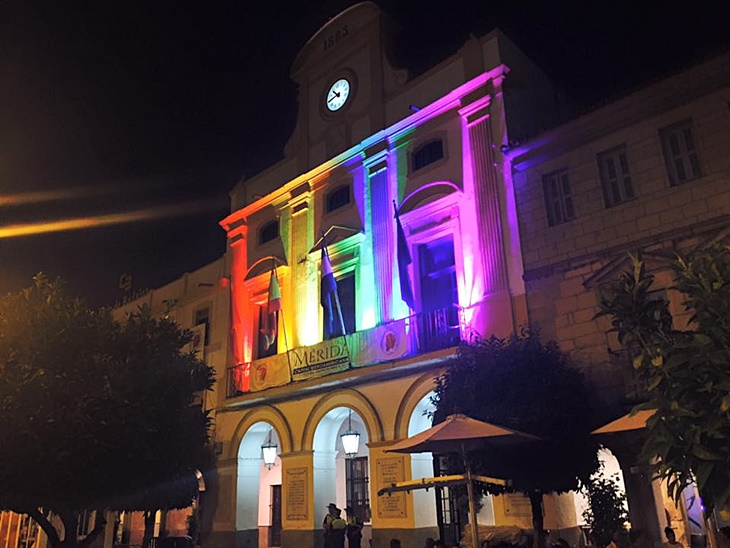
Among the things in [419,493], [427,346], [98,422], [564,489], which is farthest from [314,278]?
[564,489]

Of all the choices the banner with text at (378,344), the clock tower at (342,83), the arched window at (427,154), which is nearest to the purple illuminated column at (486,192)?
the arched window at (427,154)

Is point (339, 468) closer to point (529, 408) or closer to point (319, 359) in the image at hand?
point (319, 359)

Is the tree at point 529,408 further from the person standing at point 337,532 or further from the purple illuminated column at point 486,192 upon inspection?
the person standing at point 337,532

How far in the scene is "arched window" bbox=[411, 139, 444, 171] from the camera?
1639 cm

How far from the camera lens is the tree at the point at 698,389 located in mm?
4949

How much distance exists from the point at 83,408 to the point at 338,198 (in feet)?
31.1

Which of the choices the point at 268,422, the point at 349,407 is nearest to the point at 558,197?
the point at 349,407

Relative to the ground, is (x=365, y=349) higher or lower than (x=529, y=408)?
higher

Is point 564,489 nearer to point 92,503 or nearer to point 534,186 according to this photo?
point 534,186

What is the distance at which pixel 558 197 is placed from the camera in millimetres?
13703

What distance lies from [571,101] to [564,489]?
1162 centimetres

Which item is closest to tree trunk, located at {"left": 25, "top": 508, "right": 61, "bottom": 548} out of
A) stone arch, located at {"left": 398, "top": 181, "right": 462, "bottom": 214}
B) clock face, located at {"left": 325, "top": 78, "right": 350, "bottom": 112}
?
stone arch, located at {"left": 398, "top": 181, "right": 462, "bottom": 214}

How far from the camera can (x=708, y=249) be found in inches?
226

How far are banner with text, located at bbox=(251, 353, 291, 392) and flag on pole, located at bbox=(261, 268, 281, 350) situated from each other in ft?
1.90
